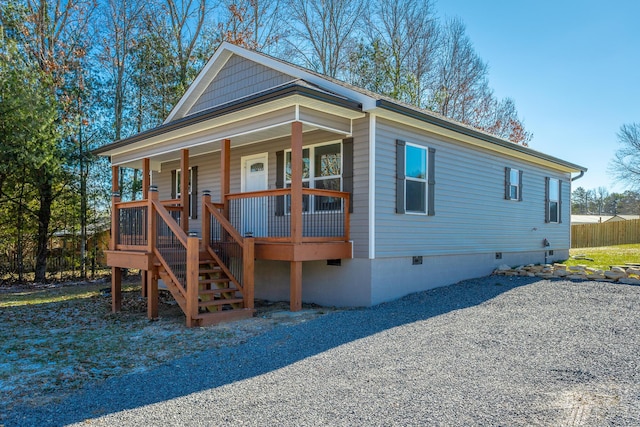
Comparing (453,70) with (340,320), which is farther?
(453,70)

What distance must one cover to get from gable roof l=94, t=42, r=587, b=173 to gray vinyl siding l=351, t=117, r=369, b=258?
17.7 inches

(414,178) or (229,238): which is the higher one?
(414,178)

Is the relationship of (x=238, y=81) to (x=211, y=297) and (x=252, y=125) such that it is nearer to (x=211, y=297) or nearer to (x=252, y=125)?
(x=252, y=125)

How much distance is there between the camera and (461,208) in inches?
415

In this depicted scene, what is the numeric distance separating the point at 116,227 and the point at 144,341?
3618 mm

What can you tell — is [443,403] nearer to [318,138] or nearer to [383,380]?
[383,380]

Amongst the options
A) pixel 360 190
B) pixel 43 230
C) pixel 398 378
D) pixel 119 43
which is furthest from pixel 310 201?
pixel 119 43

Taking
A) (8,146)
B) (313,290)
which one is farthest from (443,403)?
(8,146)

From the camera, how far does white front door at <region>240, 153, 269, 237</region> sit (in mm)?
9281

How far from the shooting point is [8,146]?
13.0 m

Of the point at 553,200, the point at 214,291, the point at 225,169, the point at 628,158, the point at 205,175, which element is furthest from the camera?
the point at 628,158

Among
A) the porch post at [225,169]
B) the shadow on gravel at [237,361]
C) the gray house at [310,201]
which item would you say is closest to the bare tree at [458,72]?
the gray house at [310,201]

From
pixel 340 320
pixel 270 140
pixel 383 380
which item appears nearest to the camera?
pixel 383 380

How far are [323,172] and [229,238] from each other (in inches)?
92.2
